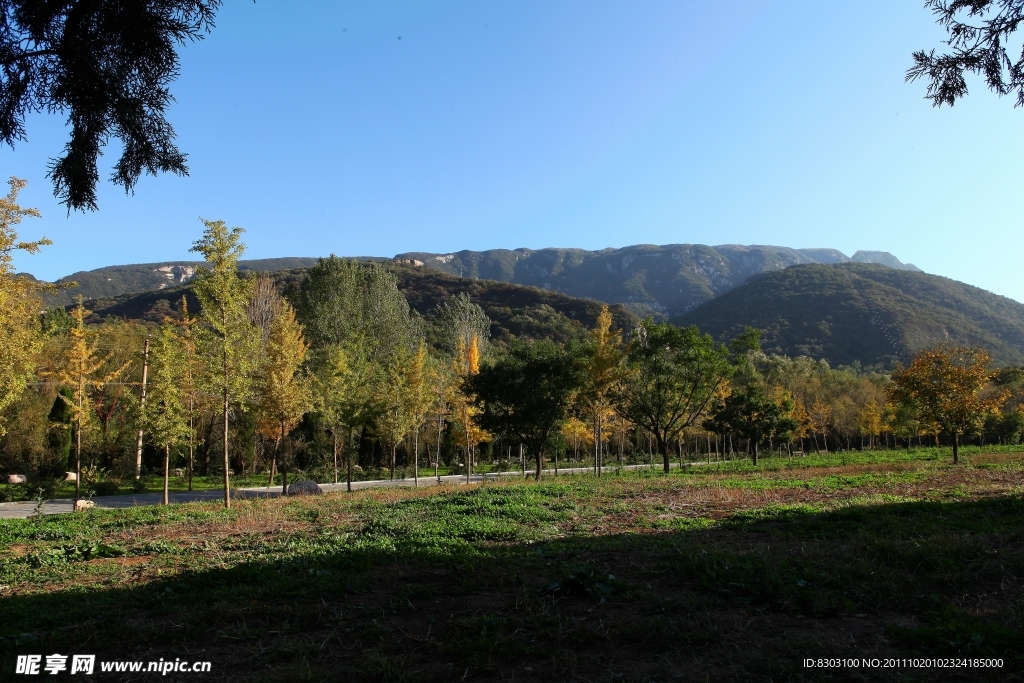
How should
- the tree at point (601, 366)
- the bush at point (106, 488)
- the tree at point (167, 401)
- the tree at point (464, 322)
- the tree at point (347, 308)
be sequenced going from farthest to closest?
the tree at point (464, 322)
the tree at point (347, 308)
the tree at point (601, 366)
the bush at point (106, 488)
the tree at point (167, 401)

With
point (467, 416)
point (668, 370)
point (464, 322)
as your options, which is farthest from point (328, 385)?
point (464, 322)

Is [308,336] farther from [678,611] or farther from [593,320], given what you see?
[593,320]

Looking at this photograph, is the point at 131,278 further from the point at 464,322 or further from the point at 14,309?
the point at 14,309

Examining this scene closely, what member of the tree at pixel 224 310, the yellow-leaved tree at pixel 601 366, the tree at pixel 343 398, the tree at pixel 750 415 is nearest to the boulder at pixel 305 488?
the tree at pixel 343 398

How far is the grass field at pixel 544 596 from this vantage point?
449 centimetres

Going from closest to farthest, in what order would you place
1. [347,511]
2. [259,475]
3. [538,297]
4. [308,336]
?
1. [347,511]
2. [259,475]
3. [308,336]
4. [538,297]

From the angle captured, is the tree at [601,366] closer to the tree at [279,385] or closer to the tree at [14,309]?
the tree at [279,385]

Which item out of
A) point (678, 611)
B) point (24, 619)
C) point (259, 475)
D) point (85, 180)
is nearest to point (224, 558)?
point (24, 619)

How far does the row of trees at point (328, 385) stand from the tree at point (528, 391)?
0.07 m

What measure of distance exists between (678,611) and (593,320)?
109109 mm

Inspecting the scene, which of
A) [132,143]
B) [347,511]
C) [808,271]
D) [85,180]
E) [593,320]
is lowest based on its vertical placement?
[347,511]

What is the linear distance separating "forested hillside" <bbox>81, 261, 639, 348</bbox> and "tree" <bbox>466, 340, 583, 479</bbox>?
54533mm

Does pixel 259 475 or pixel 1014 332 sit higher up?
pixel 1014 332

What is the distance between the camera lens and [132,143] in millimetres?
5648
